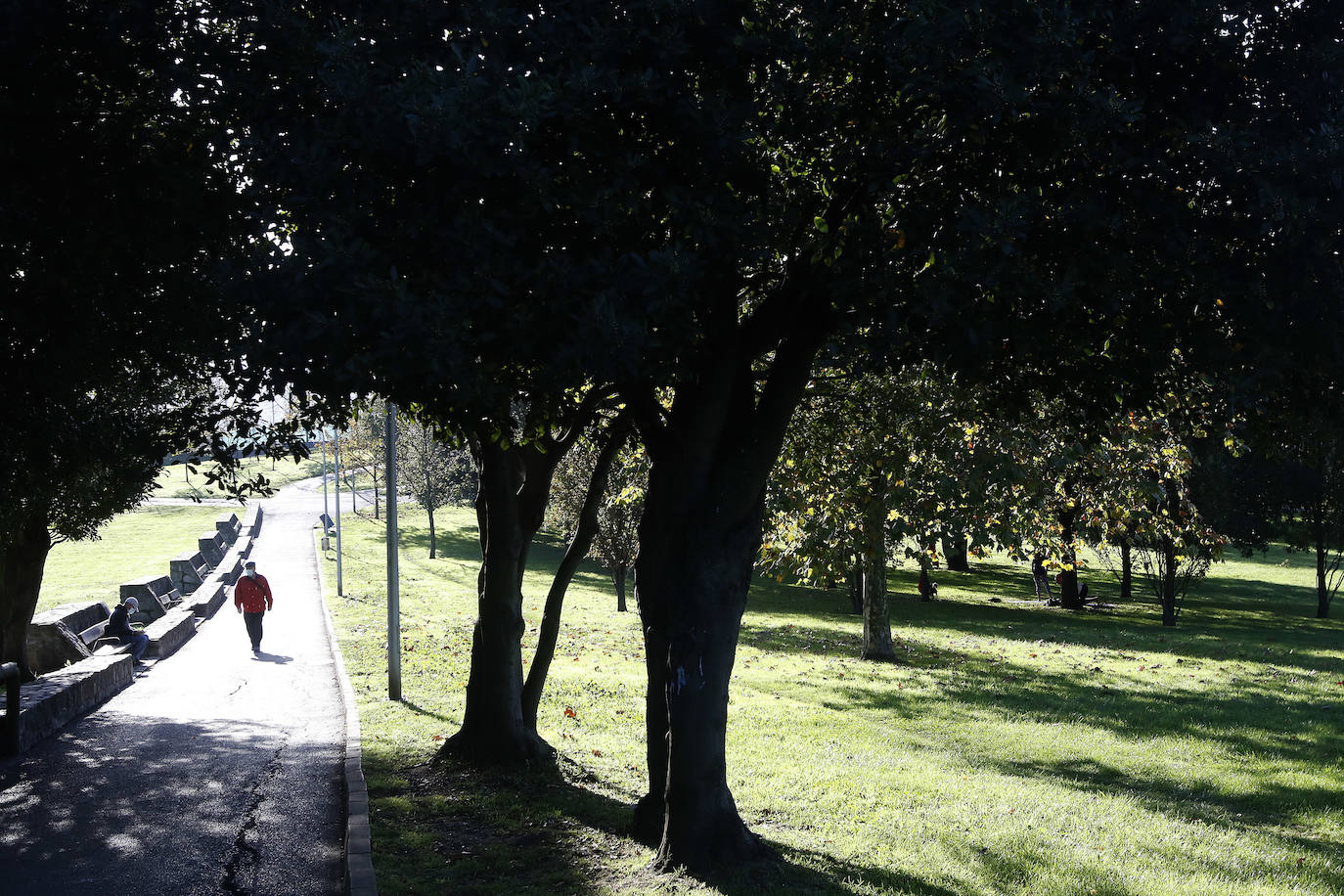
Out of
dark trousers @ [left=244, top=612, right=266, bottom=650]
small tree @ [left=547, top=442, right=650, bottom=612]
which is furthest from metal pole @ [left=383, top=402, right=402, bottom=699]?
small tree @ [left=547, top=442, right=650, bottom=612]

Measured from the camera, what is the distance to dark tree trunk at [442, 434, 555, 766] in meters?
10.7

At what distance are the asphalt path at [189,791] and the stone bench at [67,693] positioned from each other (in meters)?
0.18

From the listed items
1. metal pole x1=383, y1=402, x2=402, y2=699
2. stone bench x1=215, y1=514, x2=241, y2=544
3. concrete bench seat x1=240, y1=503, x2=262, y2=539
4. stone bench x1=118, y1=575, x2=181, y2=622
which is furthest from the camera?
concrete bench seat x1=240, y1=503, x2=262, y2=539

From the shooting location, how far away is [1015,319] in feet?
18.3

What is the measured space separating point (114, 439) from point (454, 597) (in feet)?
75.2

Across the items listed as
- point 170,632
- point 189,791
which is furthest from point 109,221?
point 170,632

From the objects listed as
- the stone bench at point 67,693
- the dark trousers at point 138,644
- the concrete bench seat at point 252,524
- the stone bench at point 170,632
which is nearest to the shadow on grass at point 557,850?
the stone bench at point 67,693

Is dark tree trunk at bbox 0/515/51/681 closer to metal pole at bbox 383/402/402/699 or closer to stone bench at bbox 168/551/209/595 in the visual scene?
metal pole at bbox 383/402/402/699

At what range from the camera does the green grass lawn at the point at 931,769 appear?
295 inches

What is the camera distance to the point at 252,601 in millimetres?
20078

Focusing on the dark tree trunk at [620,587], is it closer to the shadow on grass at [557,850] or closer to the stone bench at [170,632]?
the stone bench at [170,632]

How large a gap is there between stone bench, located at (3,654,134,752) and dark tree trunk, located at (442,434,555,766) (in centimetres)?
504

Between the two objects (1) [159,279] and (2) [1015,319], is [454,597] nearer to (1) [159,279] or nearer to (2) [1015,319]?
(1) [159,279]

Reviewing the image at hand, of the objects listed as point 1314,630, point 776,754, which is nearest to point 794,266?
point 776,754
